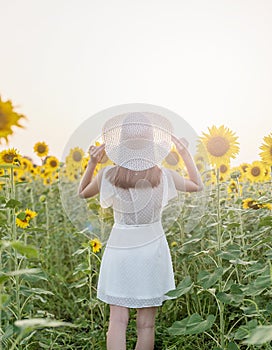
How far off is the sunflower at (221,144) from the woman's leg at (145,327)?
847mm

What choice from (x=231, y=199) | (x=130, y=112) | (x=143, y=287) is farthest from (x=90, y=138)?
(x=231, y=199)

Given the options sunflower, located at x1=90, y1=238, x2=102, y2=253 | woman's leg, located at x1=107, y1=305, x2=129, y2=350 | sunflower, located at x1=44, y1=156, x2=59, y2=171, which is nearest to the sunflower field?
sunflower, located at x1=90, y1=238, x2=102, y2=253

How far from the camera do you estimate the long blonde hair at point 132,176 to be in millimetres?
2461

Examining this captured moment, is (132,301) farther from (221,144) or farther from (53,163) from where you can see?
(53,163)

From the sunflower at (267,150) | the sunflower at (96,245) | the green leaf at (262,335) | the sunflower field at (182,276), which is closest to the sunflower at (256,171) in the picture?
the sunflower field at (182,276)

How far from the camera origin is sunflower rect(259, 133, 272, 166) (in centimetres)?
299

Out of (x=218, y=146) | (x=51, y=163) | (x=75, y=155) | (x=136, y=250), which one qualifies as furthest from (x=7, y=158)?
(x=51, y=163)

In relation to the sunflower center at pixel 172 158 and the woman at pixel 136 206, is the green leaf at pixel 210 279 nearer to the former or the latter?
the woman at pixel 136 206

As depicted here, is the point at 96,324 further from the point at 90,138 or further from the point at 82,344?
the point at 90,138

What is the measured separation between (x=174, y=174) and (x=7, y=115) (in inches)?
42.3

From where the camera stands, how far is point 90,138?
2.44 metres

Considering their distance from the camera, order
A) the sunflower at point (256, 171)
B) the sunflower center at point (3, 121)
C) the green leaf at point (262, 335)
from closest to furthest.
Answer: the green leaf at point (262, 335) → the sunflower center at point (3, 121) → the sunflower at point (256, 171)

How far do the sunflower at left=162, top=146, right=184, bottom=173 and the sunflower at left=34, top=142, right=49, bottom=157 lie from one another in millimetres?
3078

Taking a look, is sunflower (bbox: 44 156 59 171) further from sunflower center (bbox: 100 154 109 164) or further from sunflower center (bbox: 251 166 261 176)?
sunflower center (bbox: 100 154 109 164)
